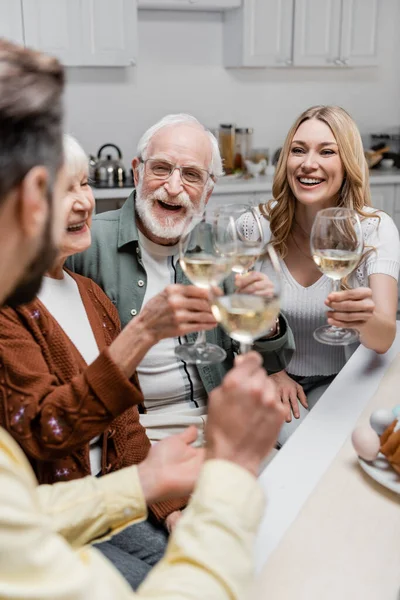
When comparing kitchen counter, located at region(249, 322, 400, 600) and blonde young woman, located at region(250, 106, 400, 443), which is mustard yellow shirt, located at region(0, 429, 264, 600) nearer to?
kitchen counter, located at region(249, 322, 400, 600)

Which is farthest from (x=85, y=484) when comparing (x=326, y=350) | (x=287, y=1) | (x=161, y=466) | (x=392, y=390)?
(x=287, y=1)

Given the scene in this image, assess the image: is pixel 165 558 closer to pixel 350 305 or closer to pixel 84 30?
pixel 350 305

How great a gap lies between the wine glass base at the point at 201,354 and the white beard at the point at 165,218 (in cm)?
53

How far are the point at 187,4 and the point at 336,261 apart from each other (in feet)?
9.61

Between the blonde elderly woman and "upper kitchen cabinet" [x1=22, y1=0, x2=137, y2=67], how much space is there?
8.30 ft

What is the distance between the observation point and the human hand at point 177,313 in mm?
1153

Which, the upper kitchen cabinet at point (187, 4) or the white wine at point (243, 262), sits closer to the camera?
the white wine at point (243, 262)

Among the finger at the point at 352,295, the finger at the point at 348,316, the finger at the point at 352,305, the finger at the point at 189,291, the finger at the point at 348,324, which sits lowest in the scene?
the finger at the point at 348,324

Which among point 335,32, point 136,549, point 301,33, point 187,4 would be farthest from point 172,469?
point 335,32

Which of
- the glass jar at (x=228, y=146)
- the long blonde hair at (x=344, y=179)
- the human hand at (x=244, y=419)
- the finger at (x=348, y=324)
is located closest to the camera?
the human hand at (x=244, y=419)

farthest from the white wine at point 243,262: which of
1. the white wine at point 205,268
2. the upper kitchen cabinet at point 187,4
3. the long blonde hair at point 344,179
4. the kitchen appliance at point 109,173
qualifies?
the upper kitchen cabinet at point 187,4

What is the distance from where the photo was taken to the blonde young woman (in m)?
1.93

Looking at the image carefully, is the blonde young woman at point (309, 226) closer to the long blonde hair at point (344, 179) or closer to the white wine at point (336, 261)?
the long blonde hair at point (344, 179)

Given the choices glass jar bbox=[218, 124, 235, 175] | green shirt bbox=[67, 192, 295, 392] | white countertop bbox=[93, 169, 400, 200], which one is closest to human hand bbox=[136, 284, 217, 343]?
green shirt bbox=[67, 192, 295, 392]
